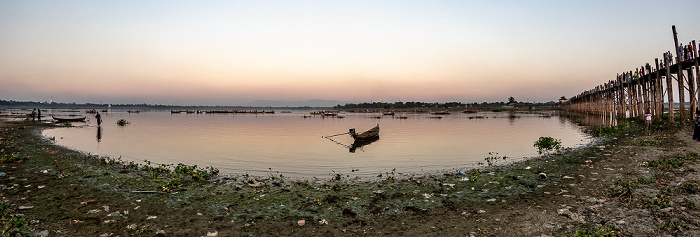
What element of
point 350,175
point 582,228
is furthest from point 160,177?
point 582,228

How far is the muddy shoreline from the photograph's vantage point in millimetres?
6648

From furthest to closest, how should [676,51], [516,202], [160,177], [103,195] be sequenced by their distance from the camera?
[676,51] → [160,177] → [103,195] → [516,202]

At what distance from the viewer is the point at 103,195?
30.2 feet

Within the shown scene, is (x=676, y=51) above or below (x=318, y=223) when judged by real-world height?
above

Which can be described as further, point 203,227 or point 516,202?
point 516,202

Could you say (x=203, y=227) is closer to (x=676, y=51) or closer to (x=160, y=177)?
(x=160, y=177)

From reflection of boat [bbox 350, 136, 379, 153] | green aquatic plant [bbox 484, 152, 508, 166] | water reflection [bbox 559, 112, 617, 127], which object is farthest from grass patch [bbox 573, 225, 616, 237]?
water reflection [bbox 559, 112, 617, 127]

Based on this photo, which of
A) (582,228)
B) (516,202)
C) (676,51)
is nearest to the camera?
(582,228)

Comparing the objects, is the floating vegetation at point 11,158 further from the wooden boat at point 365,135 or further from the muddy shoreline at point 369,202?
the wooden boat at point 365,135

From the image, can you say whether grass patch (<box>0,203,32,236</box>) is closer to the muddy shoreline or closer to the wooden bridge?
the muddy shoreline

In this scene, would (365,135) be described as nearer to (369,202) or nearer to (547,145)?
(547,145)

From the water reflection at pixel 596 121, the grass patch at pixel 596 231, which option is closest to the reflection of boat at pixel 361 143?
the grass patch at pixel 596 231

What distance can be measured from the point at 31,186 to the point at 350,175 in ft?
33.5

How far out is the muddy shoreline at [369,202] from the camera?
6.65 metres
